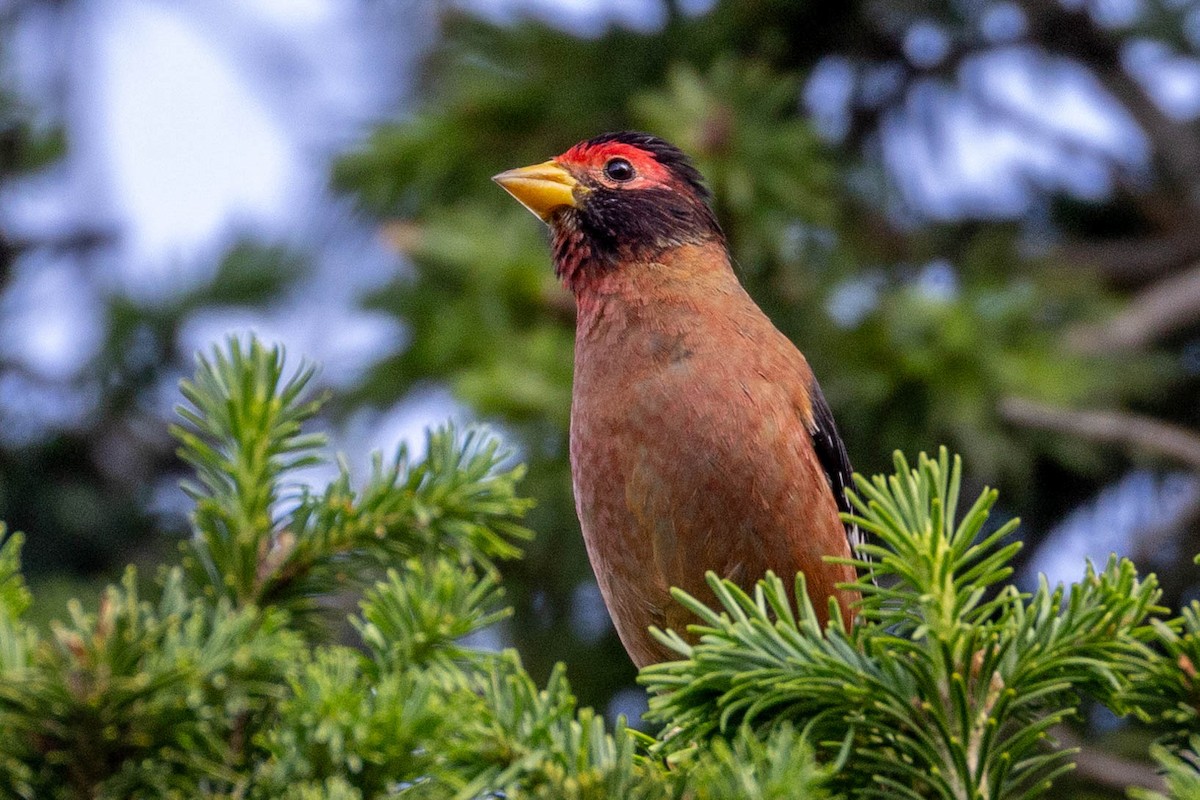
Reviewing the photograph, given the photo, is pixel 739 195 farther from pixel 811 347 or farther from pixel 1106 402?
pixel 1106 402

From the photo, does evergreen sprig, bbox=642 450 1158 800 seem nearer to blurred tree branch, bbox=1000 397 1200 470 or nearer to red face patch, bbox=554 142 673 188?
red face patch, bbox=554 142 673 188

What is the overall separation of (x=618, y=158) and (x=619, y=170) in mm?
50

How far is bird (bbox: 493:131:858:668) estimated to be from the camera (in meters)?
3.83

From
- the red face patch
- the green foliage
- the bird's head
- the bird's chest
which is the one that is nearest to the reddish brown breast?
the bird's chest

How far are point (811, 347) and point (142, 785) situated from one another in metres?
4.30

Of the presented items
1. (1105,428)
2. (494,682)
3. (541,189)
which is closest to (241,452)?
(494,682)

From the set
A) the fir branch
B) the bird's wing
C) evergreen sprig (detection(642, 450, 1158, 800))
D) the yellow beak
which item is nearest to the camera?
evergreen sprig (detection(642, 450, 1158, 800))

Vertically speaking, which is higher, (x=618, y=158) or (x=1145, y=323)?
(x=618, y=158)

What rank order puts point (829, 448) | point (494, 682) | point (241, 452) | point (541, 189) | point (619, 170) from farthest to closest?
point (619, 170) → point (541, 189) → point (829, 448) → point (241, 452) → point (494, 682)

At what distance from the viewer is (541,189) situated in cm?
500

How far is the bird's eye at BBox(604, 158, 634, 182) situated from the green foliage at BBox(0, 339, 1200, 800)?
2.64 metres

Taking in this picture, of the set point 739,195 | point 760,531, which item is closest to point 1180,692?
point 760,531

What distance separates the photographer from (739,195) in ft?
18.9

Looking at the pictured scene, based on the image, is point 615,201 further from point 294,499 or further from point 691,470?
point 294,499
